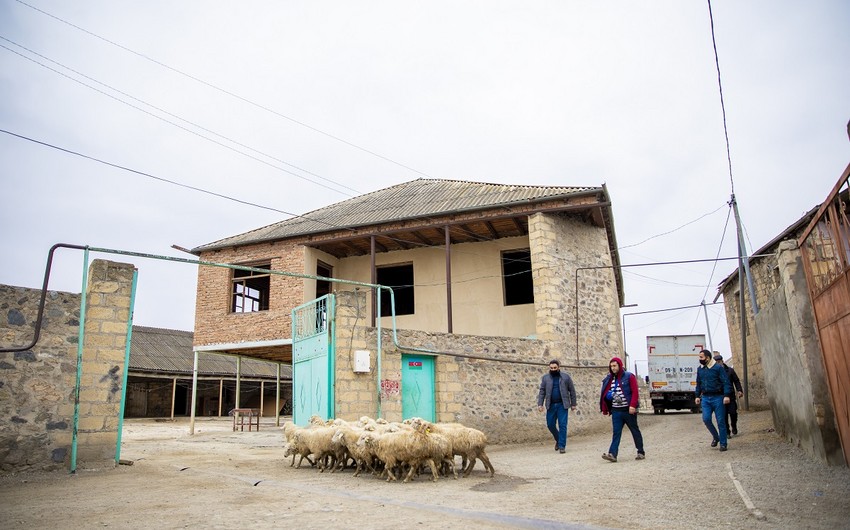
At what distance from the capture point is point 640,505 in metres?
5.60

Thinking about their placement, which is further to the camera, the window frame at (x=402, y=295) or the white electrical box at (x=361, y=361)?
the window frame at (x=402, y=295)

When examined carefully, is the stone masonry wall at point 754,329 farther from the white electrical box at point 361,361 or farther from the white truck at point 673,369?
the white electrical box at point 361,361

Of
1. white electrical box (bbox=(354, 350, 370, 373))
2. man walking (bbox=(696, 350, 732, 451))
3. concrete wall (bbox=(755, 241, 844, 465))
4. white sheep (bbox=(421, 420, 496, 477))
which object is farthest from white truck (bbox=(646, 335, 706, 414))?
white sheep (bbox=(421, 420, 496, 477))

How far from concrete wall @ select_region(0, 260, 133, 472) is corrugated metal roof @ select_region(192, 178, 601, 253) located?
31.8 feet

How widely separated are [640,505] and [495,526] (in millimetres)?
1705

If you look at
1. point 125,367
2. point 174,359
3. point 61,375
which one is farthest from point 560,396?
point 174,359

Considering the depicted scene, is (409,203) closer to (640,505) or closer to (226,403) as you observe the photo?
(640,505)

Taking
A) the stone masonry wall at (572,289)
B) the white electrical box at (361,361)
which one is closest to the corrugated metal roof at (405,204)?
the stone masonry wall at (572,289)

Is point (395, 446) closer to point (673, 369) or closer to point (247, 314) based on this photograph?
point (247, 314)

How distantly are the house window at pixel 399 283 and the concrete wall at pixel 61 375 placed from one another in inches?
470

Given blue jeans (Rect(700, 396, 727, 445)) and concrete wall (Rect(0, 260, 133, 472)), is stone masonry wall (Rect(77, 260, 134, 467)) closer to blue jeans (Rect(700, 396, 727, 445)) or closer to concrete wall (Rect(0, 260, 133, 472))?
concrete wall (Rect(0, 260, 133, 472))

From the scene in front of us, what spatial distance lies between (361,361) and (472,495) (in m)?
5.75

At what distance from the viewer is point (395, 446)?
24.9 feet

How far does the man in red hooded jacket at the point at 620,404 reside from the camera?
8.80 meters
